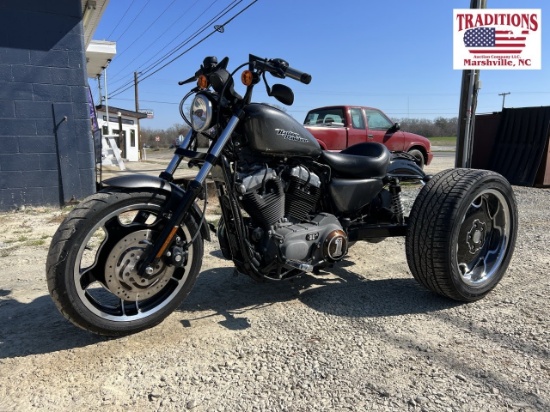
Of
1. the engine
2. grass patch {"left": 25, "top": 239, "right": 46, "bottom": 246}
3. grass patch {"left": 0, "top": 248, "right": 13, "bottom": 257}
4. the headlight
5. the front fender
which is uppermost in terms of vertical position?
the headlight

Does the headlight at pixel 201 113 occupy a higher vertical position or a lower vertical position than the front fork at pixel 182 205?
higher

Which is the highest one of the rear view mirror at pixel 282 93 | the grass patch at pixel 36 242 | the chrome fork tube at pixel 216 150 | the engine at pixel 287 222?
the rear view mirror at pixel 282 93

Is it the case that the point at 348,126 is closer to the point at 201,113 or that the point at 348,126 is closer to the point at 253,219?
the point at 253,219

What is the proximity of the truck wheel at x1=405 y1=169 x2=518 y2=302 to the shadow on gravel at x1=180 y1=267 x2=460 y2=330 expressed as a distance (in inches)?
9.0

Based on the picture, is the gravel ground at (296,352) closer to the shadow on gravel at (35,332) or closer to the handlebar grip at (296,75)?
the shadow on gravel at (35,332)

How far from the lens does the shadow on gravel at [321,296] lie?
3.19 m

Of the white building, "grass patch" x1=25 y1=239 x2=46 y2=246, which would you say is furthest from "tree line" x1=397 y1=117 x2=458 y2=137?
"grass patch" x1=25 y1=239 x2=46 y2=246

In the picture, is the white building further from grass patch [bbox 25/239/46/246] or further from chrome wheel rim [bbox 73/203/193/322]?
chrome wheel rim [bbox 73/203/193/322]

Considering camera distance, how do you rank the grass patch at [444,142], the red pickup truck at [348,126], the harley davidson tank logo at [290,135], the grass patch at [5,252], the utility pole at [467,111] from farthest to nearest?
the grass patch at [444,142] → the red pickup truck at [348,126] → the utility pole at [467,111] → the grass patch at [5,252] → the harley davidson tank logo at [290,135]

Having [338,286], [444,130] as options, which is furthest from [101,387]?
[444,130]

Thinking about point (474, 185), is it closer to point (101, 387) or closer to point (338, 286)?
point (338, 286)

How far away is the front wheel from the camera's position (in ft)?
7.95

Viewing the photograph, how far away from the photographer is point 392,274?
4027 mm

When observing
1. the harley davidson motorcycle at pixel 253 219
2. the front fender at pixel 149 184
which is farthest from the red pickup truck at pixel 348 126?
the front fender at pixel 149 184
